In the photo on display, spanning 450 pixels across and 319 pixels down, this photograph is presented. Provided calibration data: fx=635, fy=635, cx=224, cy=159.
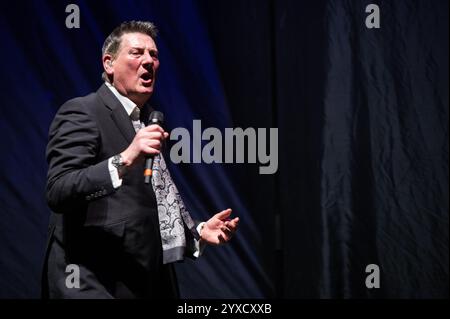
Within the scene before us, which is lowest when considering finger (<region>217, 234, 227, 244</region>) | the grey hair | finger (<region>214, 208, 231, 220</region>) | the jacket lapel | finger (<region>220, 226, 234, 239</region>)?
finger (<region>217, 234, 227, 244</region>)

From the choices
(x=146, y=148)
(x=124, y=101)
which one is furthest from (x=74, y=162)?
(x=124, y=101)

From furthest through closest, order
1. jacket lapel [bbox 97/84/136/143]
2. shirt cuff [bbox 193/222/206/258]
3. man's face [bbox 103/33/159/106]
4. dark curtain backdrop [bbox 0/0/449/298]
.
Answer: dark curtain backdrop [bbox 0/0/449/298] → shirt cuff [bbox 193/222/206/258] → man's face [bbox 103/33/159/106] → jacket lapel [bbox 97/84/136/143]

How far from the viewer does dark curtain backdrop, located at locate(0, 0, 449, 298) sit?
2.59 m

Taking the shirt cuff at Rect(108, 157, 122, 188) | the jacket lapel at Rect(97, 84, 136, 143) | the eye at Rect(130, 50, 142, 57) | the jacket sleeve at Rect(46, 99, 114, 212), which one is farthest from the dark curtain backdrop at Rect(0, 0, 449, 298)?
the shirt cuff at Rect(108, 157, 122, 188)

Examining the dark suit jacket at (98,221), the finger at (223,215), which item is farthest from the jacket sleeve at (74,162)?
the finger at (223,215)

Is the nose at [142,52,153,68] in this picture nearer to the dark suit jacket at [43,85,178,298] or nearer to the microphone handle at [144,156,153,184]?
the dark suit jacket at [43,85,178,298]

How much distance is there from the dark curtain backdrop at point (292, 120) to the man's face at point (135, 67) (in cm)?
67

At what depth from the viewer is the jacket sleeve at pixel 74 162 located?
1564mm

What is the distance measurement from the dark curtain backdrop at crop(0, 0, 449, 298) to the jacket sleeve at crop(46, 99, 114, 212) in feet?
3.01

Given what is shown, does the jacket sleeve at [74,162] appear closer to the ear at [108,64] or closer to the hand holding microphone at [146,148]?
the hand holding microphone at [146,148]

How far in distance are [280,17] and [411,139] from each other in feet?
2.52

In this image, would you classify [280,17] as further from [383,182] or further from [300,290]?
[300,290]

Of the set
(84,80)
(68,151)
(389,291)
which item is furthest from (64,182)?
(389,291)

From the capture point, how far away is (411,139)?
2725mm
